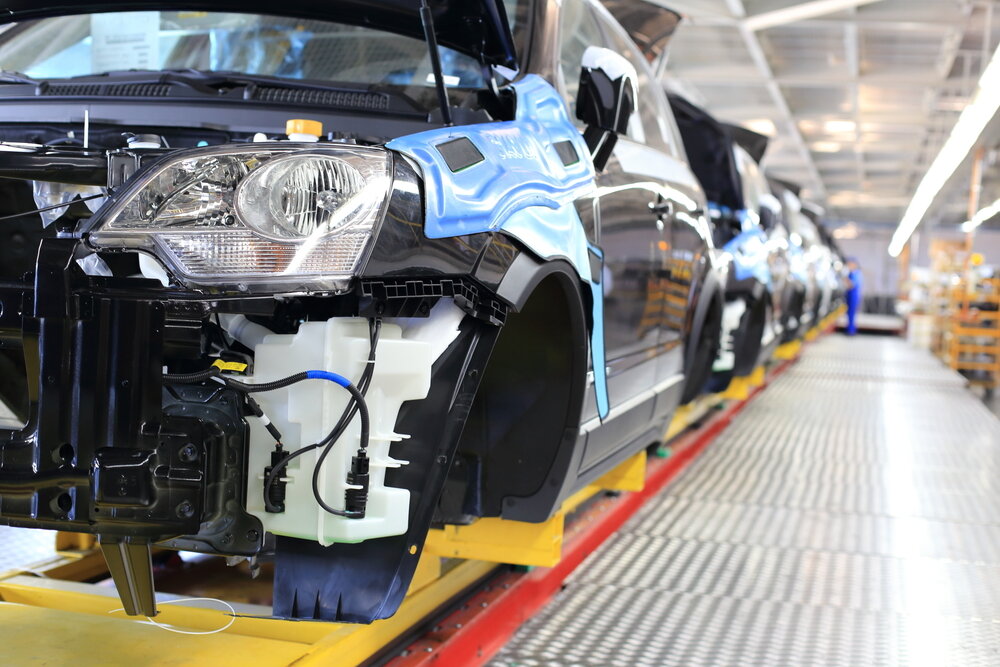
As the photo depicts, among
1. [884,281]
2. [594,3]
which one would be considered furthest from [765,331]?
[884,281]

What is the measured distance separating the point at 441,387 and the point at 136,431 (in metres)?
0.53

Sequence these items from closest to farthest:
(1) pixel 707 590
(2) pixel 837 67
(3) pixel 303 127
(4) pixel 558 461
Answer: (3) pixel 303 127 → (4) pixel 558 461 → (1) pixel 707 590 → (2) pixel 837 67

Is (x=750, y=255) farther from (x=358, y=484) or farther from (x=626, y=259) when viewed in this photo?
(x=358, y=484)

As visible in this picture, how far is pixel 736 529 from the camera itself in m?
4.01

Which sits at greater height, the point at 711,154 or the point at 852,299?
the point at 711,154

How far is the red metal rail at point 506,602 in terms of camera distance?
2324 mm

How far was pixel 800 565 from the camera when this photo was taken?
3.55 m

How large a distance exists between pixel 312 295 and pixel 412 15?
95 centimetres

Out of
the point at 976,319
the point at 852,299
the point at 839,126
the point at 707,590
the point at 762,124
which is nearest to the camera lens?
the point at 707,590

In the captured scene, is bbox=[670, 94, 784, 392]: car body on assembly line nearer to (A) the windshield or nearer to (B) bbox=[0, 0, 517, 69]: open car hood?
(A) the windshield

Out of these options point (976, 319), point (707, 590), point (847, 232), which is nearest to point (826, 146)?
point (976, 319)

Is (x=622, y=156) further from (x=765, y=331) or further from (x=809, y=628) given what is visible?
(x=765, y=331)

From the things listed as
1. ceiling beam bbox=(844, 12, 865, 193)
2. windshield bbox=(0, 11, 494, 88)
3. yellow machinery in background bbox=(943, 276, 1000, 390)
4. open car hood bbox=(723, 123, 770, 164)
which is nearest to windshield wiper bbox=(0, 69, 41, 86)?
windshield bbox=(0, 11, 494, 88)

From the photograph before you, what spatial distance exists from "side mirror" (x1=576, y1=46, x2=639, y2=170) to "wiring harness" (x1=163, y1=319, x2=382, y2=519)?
1051 millimetres
